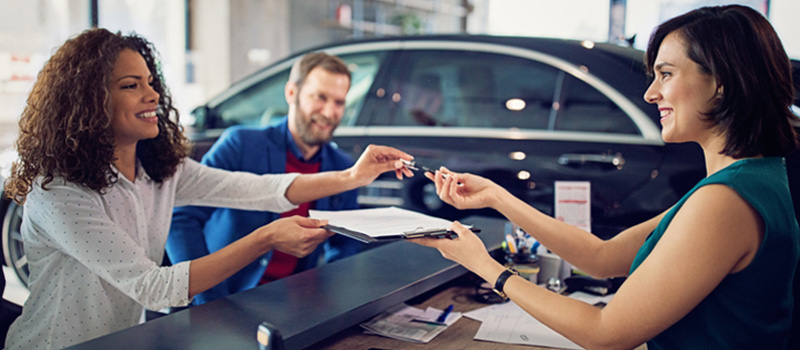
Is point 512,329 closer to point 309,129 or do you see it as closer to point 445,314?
point 445,314

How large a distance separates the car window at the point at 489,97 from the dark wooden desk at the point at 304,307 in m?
1.05

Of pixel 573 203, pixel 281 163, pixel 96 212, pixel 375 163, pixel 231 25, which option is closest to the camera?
pixel 96 212

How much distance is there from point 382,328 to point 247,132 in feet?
3.64

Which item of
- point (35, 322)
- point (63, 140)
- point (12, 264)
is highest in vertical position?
point (63, 140)

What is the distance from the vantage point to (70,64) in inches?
56.2

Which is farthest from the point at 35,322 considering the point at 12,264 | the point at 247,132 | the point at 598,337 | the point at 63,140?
the point at 12,264

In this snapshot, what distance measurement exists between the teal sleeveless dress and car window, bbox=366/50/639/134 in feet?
4.32

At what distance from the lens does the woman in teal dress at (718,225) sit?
957 millimetres

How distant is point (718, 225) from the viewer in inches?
37.2

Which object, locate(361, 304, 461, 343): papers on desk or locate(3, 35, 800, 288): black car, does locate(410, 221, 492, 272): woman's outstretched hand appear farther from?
locate(3, 35, 800, 288): black car

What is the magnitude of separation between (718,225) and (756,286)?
0.14m

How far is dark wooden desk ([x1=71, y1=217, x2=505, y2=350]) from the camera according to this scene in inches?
43.3

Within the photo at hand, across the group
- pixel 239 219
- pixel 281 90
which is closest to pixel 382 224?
pixel 239 219

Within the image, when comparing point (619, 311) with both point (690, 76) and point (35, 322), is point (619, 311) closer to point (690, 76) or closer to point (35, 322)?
point (690, 76)
